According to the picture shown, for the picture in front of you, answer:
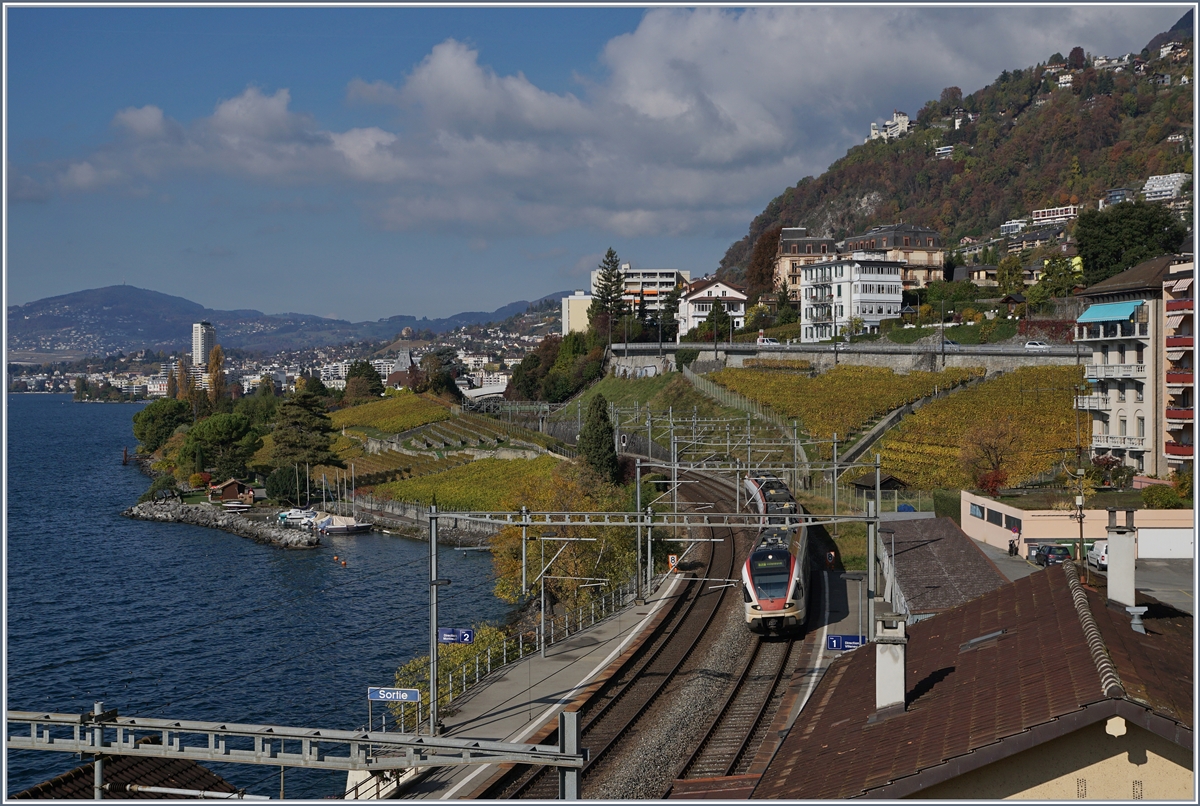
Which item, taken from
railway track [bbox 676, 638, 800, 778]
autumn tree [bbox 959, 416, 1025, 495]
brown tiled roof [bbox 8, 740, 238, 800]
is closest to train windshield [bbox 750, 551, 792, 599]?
railway track [bbox 676, 638, 800, 778]

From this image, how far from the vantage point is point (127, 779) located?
1523 cm

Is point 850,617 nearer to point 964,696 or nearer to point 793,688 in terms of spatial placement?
point 793,688

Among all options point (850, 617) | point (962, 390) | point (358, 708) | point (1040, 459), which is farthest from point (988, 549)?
point (962, 390)

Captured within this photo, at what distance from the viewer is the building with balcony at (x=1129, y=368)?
45062 millimetres

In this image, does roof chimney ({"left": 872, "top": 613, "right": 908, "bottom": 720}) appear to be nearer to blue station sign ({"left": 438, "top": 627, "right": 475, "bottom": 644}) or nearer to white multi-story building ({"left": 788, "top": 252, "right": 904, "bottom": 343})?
blue station sign ({"left": 438, "top": 627, "right": 475, "bottom": 644})

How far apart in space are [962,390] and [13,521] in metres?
65.1

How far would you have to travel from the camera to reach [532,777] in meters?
18.2

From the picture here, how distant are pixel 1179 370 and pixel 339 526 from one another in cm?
4875

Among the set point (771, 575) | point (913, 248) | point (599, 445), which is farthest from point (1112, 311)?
point (913, 248)

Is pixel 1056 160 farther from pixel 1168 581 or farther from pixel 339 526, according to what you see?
pixel 1168 581

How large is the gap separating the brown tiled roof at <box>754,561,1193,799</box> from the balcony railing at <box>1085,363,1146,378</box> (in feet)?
110

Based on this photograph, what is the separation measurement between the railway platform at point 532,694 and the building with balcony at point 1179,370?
970 inches

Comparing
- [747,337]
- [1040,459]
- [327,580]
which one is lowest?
[327,580]

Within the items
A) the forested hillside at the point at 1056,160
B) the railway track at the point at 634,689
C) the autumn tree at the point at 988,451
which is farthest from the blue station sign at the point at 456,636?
the forested hillside at the point at 1056,160
